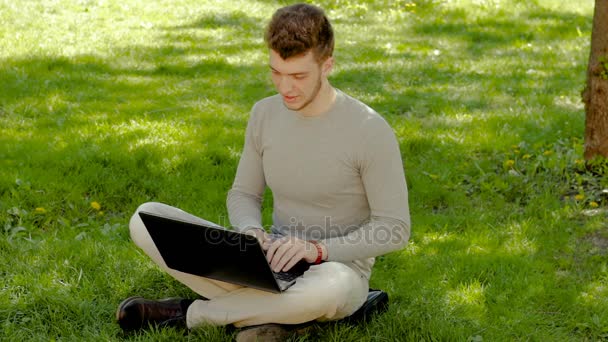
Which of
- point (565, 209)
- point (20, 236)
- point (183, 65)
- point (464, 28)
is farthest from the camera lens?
point (464, 28)

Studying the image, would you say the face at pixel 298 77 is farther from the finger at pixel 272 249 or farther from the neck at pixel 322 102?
the finger at pixel 272 249

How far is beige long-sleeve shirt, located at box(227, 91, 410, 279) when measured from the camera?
11.2ft

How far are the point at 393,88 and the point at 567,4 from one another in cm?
474

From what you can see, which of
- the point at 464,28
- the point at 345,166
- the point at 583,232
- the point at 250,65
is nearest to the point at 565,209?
the point at 583,232

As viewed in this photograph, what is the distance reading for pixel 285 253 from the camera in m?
3.32

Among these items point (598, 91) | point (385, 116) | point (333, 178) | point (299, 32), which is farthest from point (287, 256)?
point (385, 116)

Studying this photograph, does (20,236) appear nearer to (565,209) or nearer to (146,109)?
(146,109)

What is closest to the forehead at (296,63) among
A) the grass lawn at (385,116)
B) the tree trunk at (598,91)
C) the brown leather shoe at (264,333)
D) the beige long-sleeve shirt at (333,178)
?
the beige long-sleeve shirt at (333,178)

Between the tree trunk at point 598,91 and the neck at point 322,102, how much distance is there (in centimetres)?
292

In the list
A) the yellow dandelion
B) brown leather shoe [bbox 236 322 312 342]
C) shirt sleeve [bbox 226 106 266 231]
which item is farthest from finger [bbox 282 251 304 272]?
the yellow dandelion

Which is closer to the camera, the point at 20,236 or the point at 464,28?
the point at 20,236

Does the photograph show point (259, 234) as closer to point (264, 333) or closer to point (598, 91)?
point (264, 333)

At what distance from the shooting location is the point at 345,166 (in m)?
3.50

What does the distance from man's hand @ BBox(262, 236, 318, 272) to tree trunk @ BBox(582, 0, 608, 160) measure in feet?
10.6
